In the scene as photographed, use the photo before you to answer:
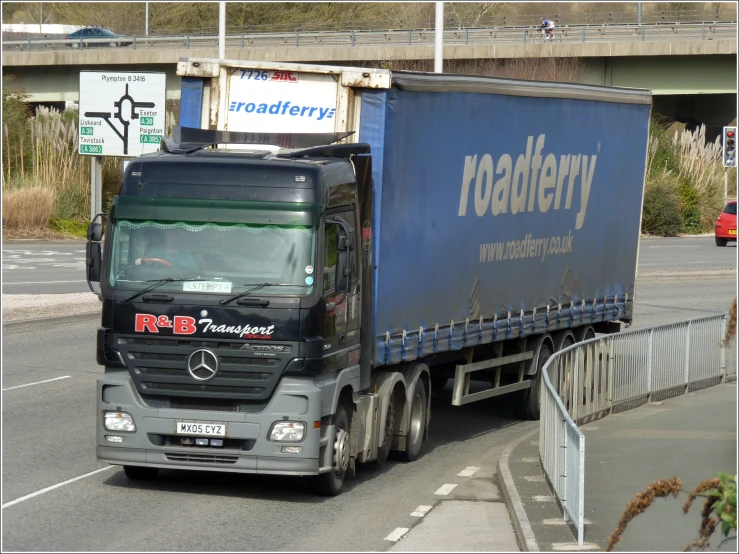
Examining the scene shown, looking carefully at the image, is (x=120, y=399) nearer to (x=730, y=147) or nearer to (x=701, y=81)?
(x=730, y=147)

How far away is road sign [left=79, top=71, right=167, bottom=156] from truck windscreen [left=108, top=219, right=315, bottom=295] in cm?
1668

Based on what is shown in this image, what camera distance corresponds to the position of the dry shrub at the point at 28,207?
39688 mm

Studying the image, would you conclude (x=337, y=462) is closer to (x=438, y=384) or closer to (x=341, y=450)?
(x=341, y=450)

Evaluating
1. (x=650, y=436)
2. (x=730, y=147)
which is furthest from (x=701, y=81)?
(x=650, y=436)

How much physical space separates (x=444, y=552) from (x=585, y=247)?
840 cm

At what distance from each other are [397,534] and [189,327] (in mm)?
2403

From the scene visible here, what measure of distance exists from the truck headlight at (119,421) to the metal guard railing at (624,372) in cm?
358

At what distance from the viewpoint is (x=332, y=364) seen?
36.5 ft

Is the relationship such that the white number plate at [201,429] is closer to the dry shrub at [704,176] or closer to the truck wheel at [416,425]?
the truck wheel at [416,425]

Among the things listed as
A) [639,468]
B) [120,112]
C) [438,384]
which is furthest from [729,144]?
[639,468]

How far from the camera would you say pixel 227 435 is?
35.1 ft

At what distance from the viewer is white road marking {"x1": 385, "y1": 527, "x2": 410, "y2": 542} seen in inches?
392

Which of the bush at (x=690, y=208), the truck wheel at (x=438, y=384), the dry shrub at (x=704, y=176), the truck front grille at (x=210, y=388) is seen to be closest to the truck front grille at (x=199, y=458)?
the truck front grille at (x=210, y=388)

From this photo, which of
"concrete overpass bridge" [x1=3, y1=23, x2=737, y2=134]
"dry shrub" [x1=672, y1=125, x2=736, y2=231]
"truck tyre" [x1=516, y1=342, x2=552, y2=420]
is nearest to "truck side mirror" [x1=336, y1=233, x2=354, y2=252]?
"truck tyre" [x1=516, y1=342, x2=552, y2=420]
